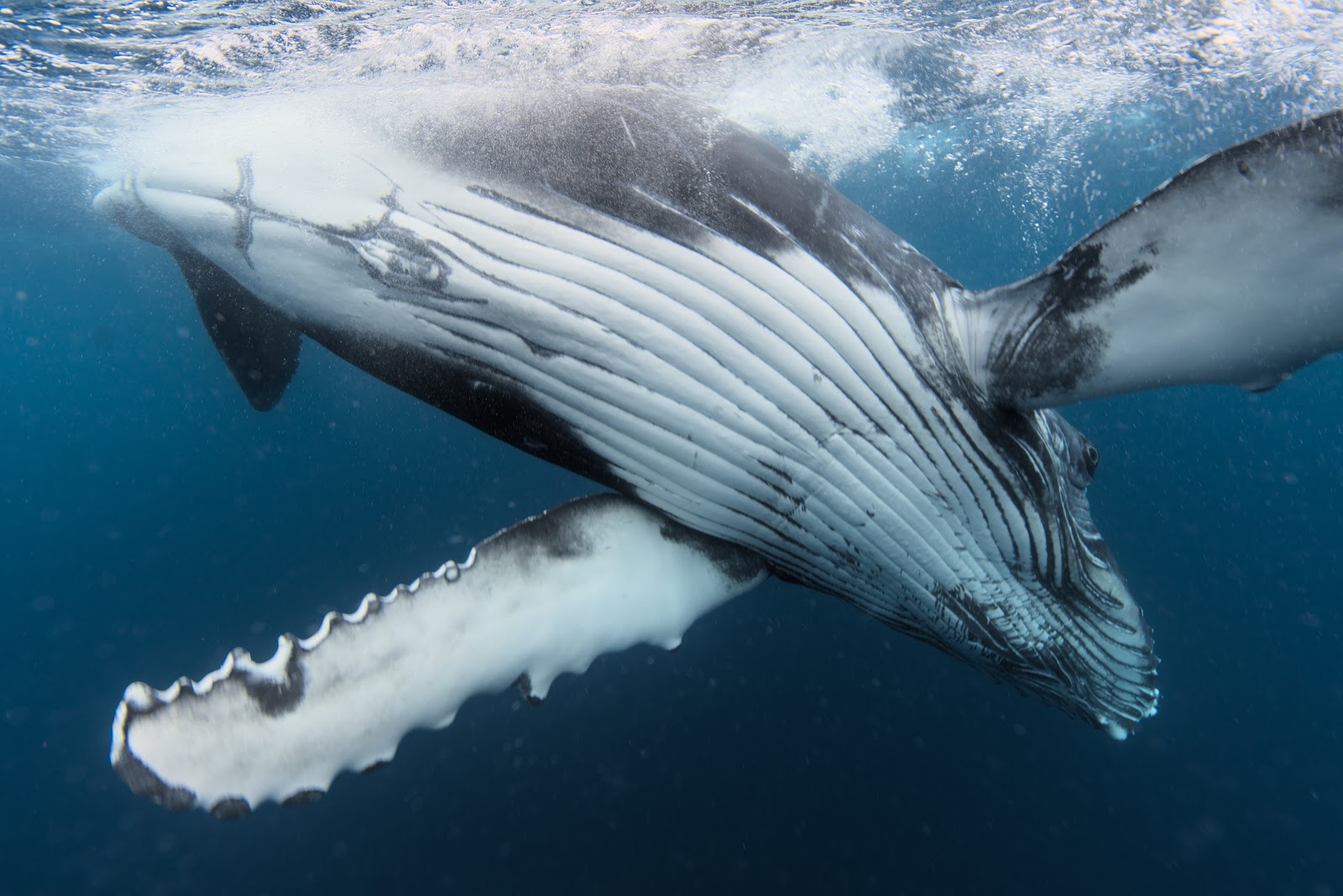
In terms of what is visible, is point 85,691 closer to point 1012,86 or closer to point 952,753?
point 952,753

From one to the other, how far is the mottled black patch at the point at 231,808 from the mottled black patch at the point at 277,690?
28 centimetres

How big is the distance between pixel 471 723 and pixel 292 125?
1366cm

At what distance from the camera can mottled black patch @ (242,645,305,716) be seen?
243 cm

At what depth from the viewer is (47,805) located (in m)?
17.8

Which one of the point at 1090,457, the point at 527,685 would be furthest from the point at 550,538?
the point at 1090,457

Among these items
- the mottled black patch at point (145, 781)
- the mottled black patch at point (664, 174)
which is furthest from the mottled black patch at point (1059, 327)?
the mottled black patch at point (145, 781)

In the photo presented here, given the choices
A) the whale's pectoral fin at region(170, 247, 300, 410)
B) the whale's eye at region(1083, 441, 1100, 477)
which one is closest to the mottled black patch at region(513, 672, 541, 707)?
the whale's pectoral fin at region(170, 247, 300, 410)

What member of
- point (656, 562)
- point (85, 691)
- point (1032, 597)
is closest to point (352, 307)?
point (656, 562)

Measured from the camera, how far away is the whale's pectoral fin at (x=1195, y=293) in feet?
6.99

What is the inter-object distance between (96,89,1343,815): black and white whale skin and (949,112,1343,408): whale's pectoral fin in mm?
10

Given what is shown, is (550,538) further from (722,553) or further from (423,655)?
(722,553)

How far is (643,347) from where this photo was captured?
8.82 ft

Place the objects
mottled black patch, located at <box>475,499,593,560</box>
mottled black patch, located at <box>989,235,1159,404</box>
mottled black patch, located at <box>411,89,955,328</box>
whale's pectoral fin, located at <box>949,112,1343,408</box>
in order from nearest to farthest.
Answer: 1. whale's pectoral fin, located at <box>949,112,1343,408</box>
2. mottled black patch, located at <box>989,235,1159,404</box>
3. mottled black patch, located at <box>411,89,955,328</box>
4. mottled black patch, located at <box>475,499,593,560</box>

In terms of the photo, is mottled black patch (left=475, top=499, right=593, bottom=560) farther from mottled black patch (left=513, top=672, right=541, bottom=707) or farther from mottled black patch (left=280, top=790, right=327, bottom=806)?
mottled black patch (left=280, top=790, right=327, bottom=806)
